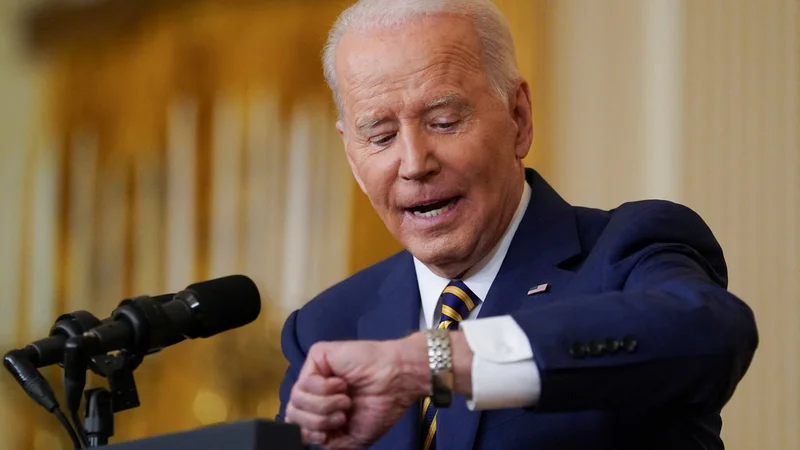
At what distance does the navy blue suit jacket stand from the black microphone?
467 millimetres

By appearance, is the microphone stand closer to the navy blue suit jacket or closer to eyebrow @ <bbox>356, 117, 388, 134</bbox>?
the navy blue suit jacket

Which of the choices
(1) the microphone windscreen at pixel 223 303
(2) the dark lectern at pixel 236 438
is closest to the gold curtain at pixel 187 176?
(1) the microphone windscreen at pixel 223 303

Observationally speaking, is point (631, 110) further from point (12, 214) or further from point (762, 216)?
point (12, 214)

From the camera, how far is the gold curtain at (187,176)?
4.73 metres

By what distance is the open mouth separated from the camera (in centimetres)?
222

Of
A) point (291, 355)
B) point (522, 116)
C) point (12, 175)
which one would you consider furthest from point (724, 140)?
point (12, 175)

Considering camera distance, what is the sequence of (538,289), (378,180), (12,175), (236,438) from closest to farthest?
(236,438) < (538,289) < (378,180) < (12,175)

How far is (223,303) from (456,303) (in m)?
0.66

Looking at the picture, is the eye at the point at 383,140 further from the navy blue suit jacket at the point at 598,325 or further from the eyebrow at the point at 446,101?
the navy blue suit jacket at the point at 598,325

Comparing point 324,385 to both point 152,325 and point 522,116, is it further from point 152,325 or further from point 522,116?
point 522,116

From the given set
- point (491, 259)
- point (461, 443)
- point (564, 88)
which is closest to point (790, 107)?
point (564, 88)

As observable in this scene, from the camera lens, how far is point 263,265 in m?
4.81

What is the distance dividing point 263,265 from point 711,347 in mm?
3462

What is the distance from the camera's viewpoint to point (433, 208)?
2.23 m
